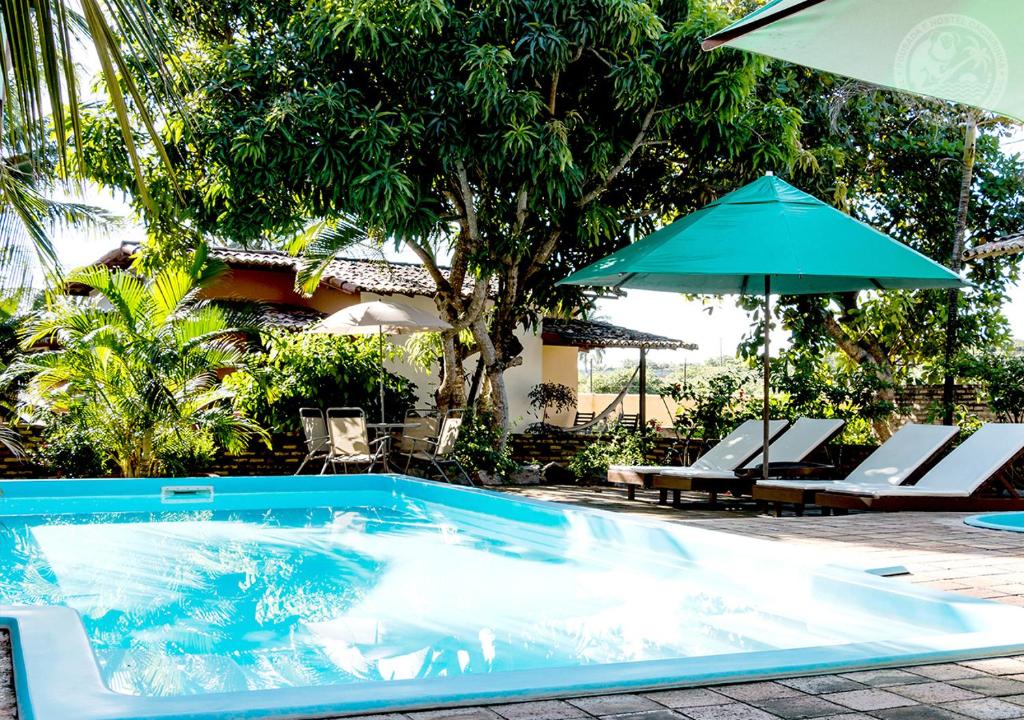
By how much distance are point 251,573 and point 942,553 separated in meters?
4.55

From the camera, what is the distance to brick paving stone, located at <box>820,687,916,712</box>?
304cm

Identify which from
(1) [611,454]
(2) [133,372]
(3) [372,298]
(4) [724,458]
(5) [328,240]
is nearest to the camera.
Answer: (4) [724,458]

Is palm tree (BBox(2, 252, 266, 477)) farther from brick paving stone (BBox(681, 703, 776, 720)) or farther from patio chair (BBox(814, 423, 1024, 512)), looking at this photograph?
brick paving stone (BBox(681, 703, 776, 720))

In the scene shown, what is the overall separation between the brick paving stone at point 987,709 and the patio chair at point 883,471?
5.64m

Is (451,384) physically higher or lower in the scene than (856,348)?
lower

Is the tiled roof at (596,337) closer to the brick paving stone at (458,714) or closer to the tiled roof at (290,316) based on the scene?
the tiled roof at (290,316)

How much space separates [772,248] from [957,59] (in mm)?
5026

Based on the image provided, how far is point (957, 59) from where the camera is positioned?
149 inches

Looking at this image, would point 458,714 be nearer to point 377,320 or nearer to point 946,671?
point 946,671

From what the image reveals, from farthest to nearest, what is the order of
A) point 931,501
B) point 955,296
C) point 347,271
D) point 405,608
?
point 347,271, point 955,296, point 931,501, point 405,608


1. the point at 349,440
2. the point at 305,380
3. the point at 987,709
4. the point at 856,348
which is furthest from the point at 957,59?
the point at 856,348

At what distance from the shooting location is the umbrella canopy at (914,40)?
3699 mm

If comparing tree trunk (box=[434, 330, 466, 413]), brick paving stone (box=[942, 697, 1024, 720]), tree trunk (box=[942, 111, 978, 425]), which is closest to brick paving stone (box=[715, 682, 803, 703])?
brick paving stone (box=[942, 697, 1024, 720])

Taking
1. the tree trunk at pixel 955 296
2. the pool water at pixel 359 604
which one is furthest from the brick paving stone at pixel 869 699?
the tree trunk at pixel 955 296
